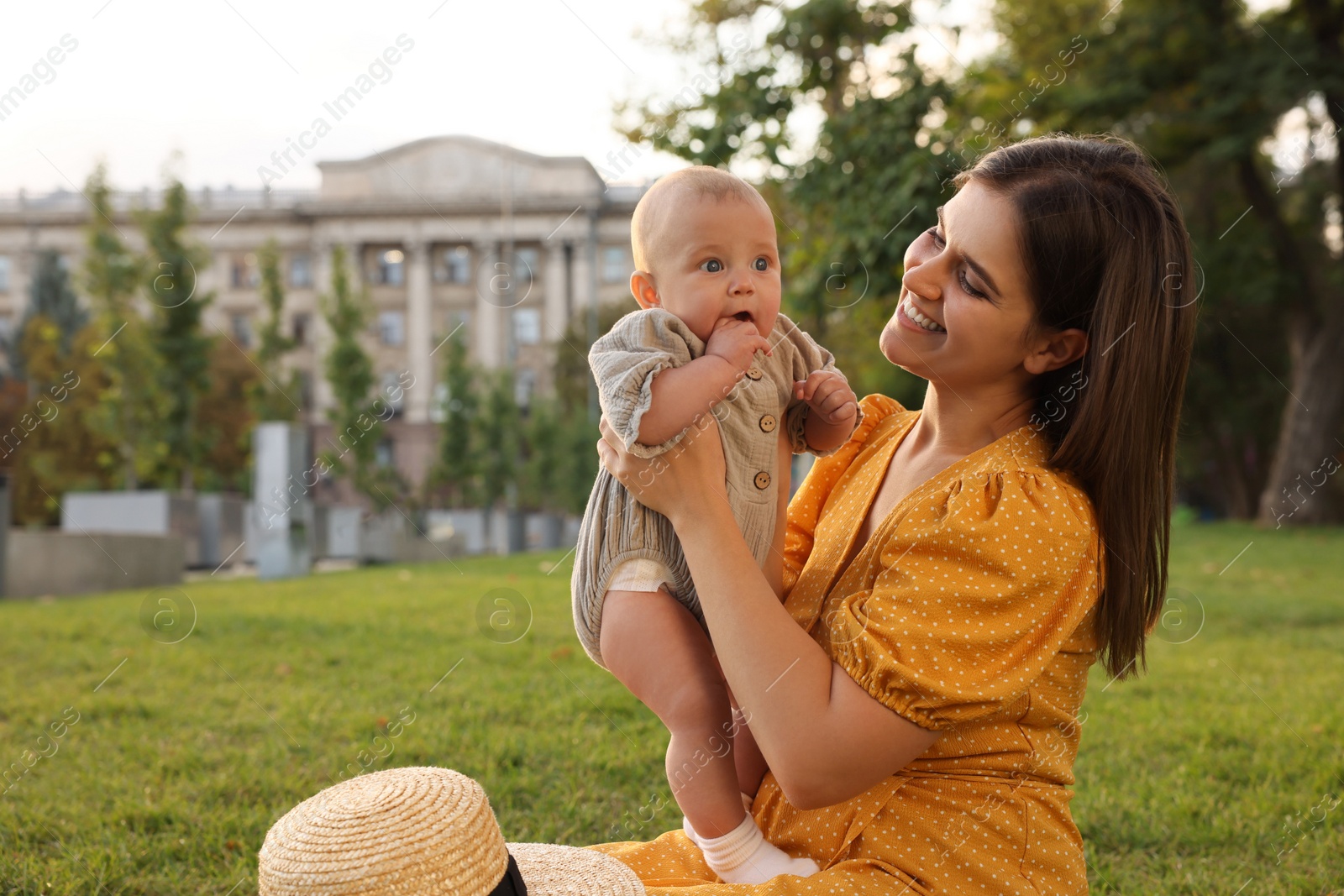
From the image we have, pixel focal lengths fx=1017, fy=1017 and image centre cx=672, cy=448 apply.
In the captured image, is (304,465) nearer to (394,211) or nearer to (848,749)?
(848,749)

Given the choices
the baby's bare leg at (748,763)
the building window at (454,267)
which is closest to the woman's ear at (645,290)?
the baby's bare leg at (748,763)

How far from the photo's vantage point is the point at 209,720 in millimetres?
4496

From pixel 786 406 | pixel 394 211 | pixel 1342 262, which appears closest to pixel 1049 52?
pixel 1342 262

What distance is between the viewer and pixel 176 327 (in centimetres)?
1891

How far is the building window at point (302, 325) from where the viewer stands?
157 feet

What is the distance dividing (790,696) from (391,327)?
46596 millimetres

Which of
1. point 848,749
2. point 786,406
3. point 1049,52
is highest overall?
point 1049,52

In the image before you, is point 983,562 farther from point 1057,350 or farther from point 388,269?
point 388,269

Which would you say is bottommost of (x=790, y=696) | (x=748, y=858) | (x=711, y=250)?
(x=748, y=858)

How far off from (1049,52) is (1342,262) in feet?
20.8

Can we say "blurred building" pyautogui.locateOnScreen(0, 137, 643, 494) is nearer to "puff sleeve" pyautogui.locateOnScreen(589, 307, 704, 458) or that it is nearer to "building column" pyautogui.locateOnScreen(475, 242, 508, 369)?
"building column" pyautogui.locateOnScreen(475, 242, 508, 369)

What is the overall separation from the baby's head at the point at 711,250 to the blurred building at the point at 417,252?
35153 mm

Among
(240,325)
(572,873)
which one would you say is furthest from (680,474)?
(240,325)

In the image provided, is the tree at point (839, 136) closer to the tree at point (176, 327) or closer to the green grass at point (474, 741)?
the green grass at point (474, 741)
